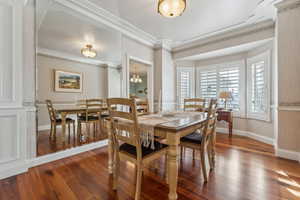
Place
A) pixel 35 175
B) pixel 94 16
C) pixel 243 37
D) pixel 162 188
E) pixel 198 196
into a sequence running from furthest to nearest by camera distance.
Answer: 1. pixel 243 37
2. pixel 94 16
3. pixel 35 175
4. pixel 162 188
5. pixel 198 196

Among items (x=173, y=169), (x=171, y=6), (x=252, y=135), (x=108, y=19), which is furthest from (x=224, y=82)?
(x=173, y=169)

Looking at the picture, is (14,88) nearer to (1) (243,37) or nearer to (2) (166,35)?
(2) (166,35)

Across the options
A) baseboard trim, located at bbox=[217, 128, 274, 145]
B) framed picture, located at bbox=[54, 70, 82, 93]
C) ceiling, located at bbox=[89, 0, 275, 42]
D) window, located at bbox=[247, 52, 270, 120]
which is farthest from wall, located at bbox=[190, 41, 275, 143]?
framed picture, located at bbox=[54, 70, 82, 93]

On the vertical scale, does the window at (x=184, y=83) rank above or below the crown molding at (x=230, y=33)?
below

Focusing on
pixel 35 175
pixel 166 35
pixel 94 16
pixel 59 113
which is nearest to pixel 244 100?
pixel 166 35

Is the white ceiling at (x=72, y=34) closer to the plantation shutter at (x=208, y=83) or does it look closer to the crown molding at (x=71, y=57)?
the crown molding at (x=71, y=57)

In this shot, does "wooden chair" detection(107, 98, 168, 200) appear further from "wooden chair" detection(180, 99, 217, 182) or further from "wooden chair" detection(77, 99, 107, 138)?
"wooden chair" detection(77, 99, 107, 138)

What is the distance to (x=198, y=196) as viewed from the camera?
4.85 ft

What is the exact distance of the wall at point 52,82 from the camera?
2.31m

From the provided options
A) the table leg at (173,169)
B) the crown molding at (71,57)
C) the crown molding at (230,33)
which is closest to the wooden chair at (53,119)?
the crown molding at (71,57)

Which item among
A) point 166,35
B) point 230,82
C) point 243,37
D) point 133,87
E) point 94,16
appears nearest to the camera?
point 94,16

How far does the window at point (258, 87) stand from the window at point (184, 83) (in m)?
1.59

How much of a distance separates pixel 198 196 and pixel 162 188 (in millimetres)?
389

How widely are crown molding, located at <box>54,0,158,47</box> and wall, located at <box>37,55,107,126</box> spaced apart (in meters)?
0.93
